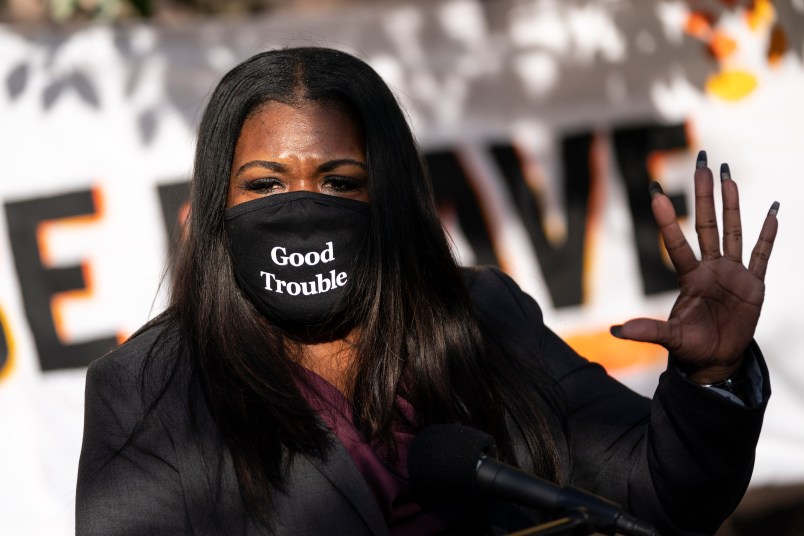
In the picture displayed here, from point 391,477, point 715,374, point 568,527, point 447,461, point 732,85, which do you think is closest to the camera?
point 568,527

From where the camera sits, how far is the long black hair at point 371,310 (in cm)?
251

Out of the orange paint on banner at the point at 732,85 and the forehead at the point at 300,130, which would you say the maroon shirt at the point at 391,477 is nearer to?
the forehead at the point at 300,130

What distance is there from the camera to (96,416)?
243 cm

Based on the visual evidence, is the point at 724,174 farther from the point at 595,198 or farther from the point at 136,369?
the point at 595,198

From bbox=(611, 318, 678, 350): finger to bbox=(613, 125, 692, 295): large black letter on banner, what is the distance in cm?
256

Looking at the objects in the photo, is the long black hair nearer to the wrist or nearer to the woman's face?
Result: the woman's face

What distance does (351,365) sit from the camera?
8.77 ft

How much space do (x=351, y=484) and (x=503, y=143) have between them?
2.60 meters

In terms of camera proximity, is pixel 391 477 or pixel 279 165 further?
pixel 279 165

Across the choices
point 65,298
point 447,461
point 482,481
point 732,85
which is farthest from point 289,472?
point 732,85

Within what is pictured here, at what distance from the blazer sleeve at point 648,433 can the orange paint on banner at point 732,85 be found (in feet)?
7.30

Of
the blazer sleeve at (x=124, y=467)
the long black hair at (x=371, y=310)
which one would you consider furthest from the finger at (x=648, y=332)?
the blazer sleeve at (x=124, y=467)

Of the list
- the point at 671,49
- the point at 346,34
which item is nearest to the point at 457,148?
the point at 346,34

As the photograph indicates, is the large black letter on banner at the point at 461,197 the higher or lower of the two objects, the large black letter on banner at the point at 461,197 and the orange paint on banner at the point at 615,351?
the higher
